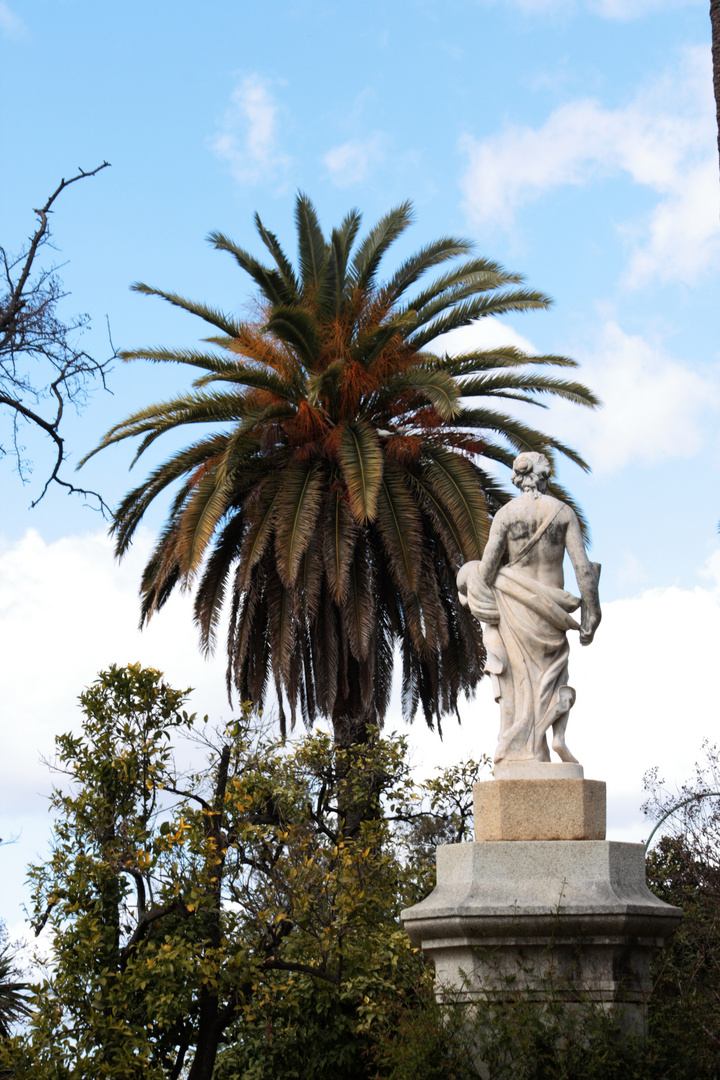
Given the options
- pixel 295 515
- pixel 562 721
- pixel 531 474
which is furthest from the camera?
pixel 295 515

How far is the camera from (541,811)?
7.41 metres


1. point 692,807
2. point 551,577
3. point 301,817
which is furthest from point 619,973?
point 692,807

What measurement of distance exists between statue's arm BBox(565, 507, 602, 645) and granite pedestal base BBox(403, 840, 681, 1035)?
4.24 feet

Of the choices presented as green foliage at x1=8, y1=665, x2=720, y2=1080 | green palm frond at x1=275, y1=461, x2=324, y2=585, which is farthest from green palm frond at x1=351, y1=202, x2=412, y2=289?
green foliage at x1=8, y1=665, x2=720, y2=1080

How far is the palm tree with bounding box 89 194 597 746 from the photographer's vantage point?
16.7m

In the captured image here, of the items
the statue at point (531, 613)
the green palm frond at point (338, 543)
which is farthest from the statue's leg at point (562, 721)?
the green palm frond at point (338, 543)

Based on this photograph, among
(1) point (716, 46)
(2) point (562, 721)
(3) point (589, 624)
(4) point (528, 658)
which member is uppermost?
(1) point (716, 46)

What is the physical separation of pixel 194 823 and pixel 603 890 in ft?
11.7

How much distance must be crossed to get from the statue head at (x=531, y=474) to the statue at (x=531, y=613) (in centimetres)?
6

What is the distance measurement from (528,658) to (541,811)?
938 millimetres

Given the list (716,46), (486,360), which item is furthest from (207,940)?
(486,360)

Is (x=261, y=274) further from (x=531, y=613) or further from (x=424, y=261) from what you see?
(x=531, y=613)

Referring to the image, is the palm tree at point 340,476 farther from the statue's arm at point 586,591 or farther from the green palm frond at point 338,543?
the statue's arm at point 586,591

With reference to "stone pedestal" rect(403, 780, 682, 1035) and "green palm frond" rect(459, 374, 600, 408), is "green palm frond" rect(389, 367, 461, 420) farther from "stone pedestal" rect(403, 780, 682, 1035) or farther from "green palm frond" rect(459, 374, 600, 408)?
"stone pedestal" rect(403, 780, 682, 1035)
